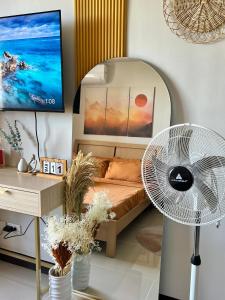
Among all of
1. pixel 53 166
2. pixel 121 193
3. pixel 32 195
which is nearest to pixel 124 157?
pixel 121 193

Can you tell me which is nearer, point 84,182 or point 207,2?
point 207,2

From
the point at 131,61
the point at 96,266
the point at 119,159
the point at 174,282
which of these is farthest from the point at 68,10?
the point at 174,282

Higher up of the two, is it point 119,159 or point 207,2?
→ point 207,2

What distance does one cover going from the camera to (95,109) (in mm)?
1941

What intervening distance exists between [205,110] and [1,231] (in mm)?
2035

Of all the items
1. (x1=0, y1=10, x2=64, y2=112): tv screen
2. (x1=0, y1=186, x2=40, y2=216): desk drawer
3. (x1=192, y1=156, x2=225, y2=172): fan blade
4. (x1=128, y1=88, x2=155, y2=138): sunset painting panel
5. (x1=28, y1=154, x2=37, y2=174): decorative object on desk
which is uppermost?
(x1=0, y1=10, x2=64, y2=112): tv screen

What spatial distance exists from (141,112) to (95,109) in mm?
326

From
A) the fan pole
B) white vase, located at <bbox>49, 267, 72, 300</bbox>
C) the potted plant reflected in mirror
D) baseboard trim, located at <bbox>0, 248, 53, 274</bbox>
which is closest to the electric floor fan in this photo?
the fan pole

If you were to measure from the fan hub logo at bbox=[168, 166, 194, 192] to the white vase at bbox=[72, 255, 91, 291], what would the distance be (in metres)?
Answer: 0.99

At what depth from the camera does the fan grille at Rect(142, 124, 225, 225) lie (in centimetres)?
124

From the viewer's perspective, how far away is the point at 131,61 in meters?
1.80

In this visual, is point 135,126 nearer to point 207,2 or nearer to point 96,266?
point 207,2

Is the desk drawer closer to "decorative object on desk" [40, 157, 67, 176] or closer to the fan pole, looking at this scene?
"decorative object on desk" [40, 157, 67, 176]

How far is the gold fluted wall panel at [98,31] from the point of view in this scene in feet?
5.90
